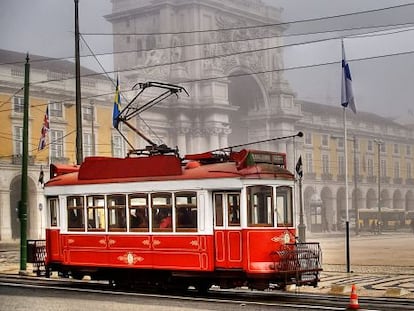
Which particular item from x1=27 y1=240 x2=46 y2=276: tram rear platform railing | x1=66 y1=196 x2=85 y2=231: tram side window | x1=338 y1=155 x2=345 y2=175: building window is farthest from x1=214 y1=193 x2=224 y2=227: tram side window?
x1=338 y1=155 x2=345 y2=175: building window

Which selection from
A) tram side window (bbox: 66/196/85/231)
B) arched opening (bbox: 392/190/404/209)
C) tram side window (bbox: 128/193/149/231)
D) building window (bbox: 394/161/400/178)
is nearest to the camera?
tram side window (bbox: 128/193/149/231)

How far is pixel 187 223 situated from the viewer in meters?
16.8

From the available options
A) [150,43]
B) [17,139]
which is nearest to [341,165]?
[150,43]

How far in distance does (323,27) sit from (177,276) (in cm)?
2446

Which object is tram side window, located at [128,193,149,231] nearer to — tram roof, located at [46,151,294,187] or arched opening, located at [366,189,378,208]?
tram roof, located at [46,151,294,187]

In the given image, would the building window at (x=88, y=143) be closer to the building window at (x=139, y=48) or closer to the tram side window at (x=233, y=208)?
the building window at (x=139, y=48)

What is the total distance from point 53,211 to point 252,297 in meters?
5.82

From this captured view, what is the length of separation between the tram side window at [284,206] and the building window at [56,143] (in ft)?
95.1

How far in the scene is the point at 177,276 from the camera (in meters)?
17.1

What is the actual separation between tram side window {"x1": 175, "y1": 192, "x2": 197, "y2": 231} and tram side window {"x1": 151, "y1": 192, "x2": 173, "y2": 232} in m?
0.20

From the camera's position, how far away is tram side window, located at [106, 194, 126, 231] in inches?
707

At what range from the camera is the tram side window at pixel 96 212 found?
723 inches

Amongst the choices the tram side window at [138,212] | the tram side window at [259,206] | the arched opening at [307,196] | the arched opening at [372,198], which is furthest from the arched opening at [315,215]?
the tram side window at [259,206]

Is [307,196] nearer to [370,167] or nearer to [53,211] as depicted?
[370,167]
